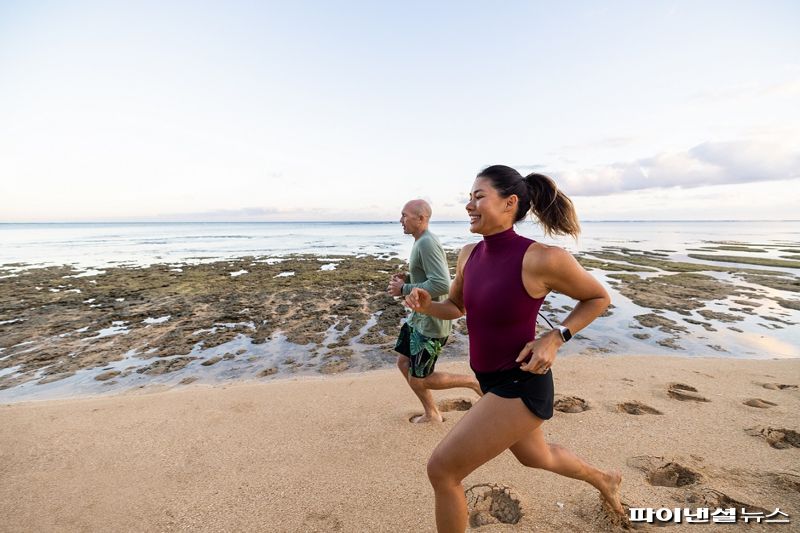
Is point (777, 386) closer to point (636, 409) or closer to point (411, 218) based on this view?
point (636, 409)

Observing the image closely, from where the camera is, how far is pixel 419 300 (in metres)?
2.67

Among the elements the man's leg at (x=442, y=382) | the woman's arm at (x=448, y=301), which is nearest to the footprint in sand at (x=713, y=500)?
the man's leg at (x=442, y=382)

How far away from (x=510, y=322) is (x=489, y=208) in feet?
2.21

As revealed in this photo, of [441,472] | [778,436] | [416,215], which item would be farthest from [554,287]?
[778,436]

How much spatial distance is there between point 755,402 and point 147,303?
1495 centimetres

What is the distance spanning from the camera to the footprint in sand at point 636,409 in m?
4.51

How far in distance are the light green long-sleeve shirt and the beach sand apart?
1258mm

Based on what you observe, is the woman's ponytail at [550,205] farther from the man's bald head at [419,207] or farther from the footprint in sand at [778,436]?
the footprint in sand at [778,436]

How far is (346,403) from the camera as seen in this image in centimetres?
498

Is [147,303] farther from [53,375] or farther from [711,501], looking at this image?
[711,501]

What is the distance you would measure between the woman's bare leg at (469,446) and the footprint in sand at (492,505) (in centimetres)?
96

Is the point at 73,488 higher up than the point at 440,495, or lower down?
lower down

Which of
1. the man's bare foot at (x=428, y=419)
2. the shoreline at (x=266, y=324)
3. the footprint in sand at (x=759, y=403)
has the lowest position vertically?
the shoreline at (x=266, y=324)

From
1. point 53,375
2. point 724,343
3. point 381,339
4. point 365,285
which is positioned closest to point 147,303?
point 53,375
